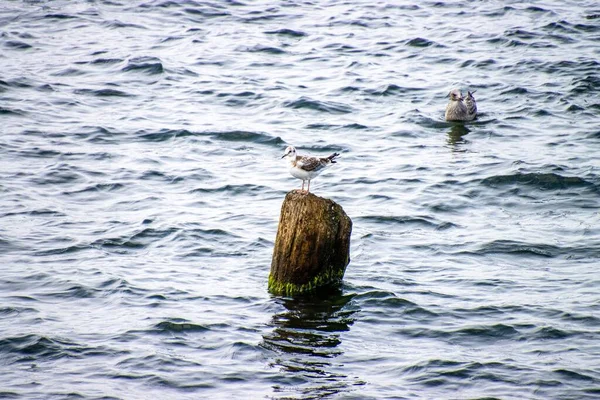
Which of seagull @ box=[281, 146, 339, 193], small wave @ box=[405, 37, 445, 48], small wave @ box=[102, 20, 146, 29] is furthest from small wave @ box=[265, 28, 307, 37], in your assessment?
seagull @ box=[281, 146, 339, 193]

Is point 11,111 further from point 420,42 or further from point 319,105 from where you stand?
point 420,42

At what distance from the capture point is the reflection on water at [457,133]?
1833 centimetres

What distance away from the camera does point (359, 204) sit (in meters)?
15.1

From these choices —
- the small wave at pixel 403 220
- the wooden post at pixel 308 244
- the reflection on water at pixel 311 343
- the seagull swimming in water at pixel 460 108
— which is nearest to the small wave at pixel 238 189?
the small wave at pixel 403 220

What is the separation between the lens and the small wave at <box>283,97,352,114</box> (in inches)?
800

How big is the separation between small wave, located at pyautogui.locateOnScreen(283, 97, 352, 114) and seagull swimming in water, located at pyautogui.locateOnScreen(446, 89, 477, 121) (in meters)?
2.48

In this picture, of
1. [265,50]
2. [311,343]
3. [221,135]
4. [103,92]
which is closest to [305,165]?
[311,343]

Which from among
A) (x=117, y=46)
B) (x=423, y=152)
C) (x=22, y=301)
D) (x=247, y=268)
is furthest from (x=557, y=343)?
(x=117, y=46)

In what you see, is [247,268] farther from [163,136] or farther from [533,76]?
[533,76]

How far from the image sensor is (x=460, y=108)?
1883cm

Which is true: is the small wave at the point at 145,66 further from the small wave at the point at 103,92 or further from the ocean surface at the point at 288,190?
the small wave at the point at 103,92

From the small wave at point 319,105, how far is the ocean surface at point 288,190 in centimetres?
8

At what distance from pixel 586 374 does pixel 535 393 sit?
69cm

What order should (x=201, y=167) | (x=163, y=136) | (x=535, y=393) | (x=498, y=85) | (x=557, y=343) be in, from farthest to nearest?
(x=498, y=85), (x=163, y=136), (x=201, y=167), (x=557, y=343), (x=535, y=393)
